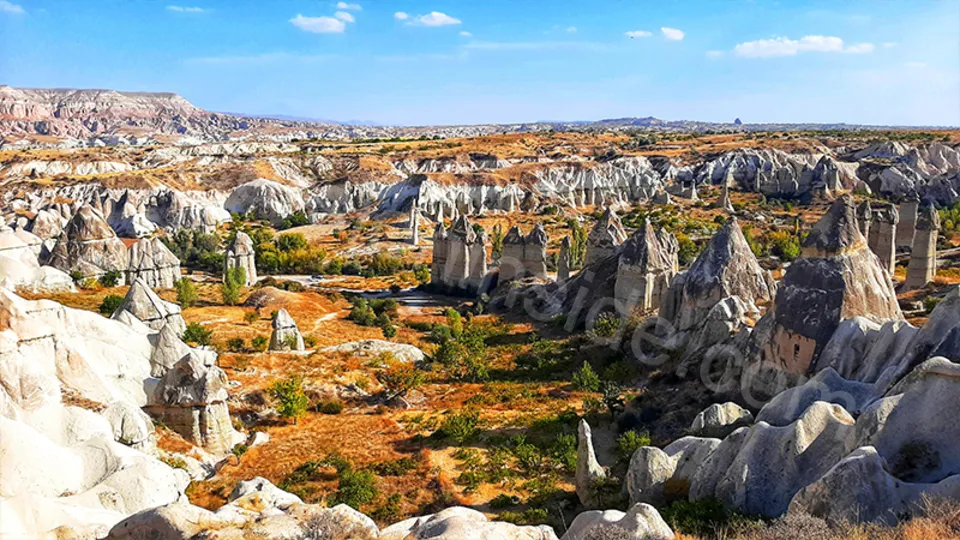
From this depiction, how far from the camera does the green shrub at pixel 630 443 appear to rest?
18.7 metres

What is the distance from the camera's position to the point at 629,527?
10.1m

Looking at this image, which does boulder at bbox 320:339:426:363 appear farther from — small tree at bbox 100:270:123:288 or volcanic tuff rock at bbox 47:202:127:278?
volcanic tuff rock at bbox 47:202:127:278

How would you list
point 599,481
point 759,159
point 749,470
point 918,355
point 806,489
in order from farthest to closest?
point 759,159
point 599,481
point 918,355
point 749,470
point 806,489

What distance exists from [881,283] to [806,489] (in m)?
12.2

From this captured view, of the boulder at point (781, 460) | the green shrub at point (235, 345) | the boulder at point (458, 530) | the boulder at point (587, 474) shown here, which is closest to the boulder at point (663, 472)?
the boulder at point (781, 460)

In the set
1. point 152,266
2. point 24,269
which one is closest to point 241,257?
point 152,266

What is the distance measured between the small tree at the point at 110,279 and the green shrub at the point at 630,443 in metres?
40.3

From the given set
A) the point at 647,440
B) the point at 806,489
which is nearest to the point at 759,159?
the point at 647,440

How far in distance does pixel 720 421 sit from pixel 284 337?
69.9ft

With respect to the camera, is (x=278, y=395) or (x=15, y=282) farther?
(x=15, y=282)

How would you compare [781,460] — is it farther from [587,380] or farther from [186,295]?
[186,295]

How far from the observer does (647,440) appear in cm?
1886

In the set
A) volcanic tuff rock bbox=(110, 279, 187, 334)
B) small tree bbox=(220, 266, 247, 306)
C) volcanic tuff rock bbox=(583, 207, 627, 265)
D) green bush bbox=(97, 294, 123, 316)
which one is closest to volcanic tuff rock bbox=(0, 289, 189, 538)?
volcanic tuff rock bbox=(110, 279, 187, 334)

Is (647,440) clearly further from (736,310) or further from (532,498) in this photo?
(736,310)
